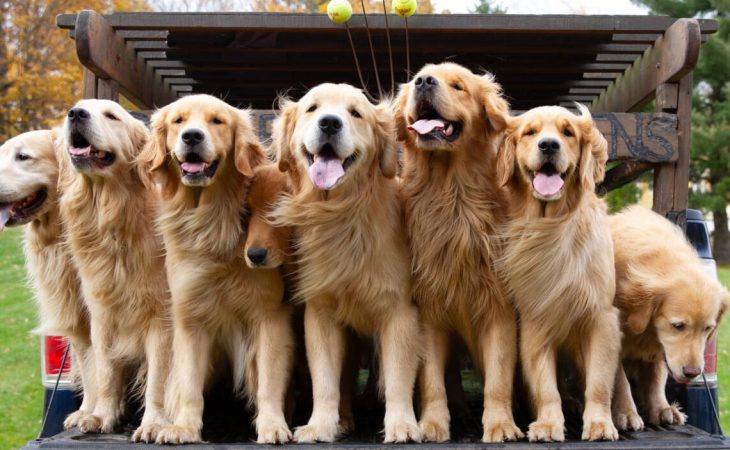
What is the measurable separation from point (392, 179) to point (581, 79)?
11.0ft

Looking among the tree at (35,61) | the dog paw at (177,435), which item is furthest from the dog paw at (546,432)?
the tree at (35,61)

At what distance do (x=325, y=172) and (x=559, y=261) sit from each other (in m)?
1.11

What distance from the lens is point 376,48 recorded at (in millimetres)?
5422

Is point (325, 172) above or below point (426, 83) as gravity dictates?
below

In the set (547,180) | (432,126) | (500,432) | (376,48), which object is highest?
(376,48)

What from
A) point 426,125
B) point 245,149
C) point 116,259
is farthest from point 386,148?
point 116,259

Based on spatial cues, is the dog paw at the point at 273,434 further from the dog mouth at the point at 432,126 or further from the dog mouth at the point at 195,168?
the dog mouth at the point at 432,126

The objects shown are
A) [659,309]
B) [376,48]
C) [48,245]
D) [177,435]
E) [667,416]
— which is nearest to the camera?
[177,435]

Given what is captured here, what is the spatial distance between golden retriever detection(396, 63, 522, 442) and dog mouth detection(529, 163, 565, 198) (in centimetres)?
30

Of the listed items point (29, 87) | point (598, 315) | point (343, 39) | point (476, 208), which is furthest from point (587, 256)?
point (29, 87)

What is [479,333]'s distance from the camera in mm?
3402

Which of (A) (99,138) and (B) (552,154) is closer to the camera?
(B) (552,154)

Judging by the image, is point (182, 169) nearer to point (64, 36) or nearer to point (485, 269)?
point (485, 269)

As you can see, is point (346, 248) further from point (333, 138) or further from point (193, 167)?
point (193, 167)
